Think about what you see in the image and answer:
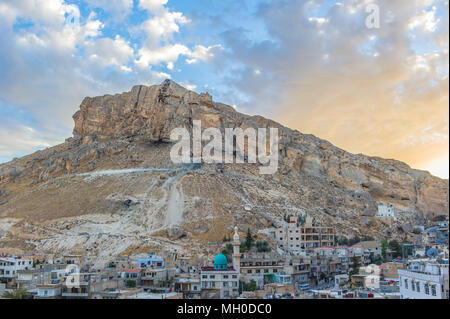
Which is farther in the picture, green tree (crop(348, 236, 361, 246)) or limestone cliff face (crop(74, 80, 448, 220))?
limestone cliff face (crop(74, 80, 448, 220))

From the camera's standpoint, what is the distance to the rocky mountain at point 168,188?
54250 mm

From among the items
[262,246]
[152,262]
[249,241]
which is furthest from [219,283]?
[249,241]

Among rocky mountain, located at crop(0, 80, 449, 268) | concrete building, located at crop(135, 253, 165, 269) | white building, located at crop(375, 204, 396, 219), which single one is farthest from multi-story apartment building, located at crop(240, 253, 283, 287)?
white building, located at crop(375, 204, 396, 219)

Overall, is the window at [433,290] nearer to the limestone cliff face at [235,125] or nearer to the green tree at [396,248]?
the green tree at [396,248]

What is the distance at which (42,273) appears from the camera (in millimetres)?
32625

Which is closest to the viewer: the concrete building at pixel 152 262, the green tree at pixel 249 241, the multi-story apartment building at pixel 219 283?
the multi-story apartment building at pixel 219 283

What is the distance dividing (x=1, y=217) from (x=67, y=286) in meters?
42.7

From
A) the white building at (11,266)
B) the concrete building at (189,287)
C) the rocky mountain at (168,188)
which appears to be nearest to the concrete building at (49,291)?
the concrete building at (189,287)

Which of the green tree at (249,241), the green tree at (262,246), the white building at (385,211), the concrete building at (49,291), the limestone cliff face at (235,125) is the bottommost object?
the concrete building at (49,291)

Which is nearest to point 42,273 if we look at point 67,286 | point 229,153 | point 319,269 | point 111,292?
point 67,286

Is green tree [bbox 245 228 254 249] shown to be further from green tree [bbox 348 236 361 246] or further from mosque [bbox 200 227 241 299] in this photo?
green tree [bbox 348 236 361 246]

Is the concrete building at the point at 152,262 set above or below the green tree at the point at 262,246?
below

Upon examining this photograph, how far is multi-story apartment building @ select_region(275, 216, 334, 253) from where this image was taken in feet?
160
